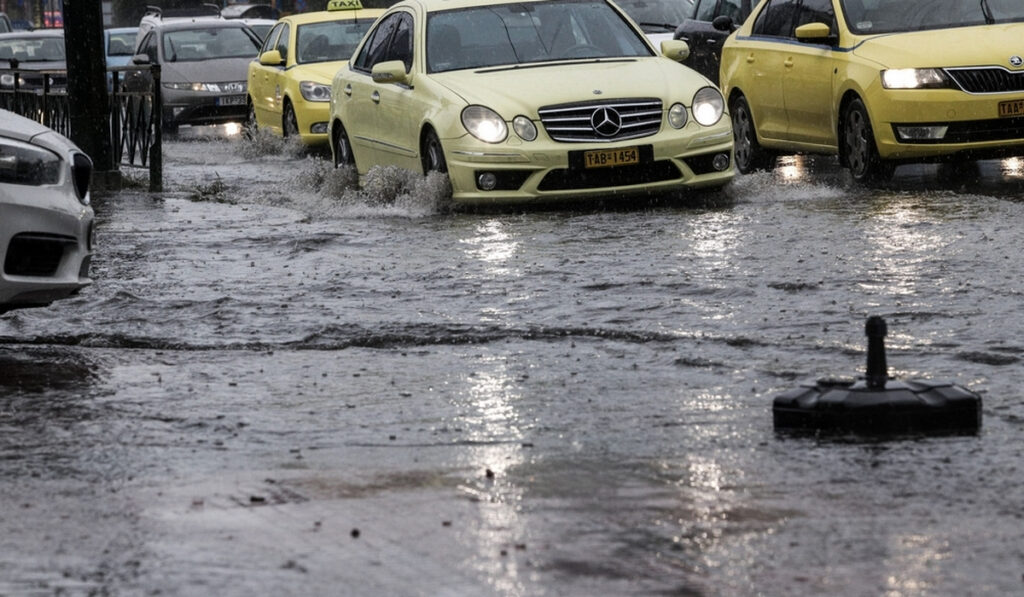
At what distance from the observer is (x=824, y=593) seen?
14.7ft

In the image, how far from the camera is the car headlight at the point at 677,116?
44.9ft

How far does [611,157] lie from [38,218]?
19.0 ft

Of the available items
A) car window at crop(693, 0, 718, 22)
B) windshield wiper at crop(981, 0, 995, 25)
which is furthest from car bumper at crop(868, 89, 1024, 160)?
car window at crop(693, 0, 718, 22)

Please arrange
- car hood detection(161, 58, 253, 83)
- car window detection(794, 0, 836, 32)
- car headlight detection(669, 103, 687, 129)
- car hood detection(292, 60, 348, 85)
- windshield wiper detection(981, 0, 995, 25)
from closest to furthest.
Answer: car headlight detection(669, 103, 687, 129), windshield wiper detection(981, 0, 995, 25), car window detection(794, 0, 836, 32), car hood detection(292, 60, 348, 85), car hood detection(161, 58, 253, 83)

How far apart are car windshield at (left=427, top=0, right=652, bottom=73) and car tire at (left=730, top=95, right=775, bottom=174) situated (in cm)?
216

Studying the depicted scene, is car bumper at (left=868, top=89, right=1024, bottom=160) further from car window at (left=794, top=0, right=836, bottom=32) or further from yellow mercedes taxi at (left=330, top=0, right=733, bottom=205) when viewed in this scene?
car window at (left=794, top=0, right=836, bottom=32)

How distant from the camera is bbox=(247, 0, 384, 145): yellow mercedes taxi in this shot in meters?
22.2

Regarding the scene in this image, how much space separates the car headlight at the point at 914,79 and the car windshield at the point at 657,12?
9529mm

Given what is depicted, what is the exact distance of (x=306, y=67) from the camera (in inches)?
897

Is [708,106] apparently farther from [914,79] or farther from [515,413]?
[515,413]

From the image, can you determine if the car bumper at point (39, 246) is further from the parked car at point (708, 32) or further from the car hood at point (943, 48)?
the parked car at point (708, 32)

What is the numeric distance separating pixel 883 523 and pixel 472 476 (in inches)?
48.3

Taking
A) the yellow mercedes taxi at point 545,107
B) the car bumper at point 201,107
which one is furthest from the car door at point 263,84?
the yellow mercedes taxi at point 545,107

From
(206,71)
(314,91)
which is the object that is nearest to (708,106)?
(314,91)
